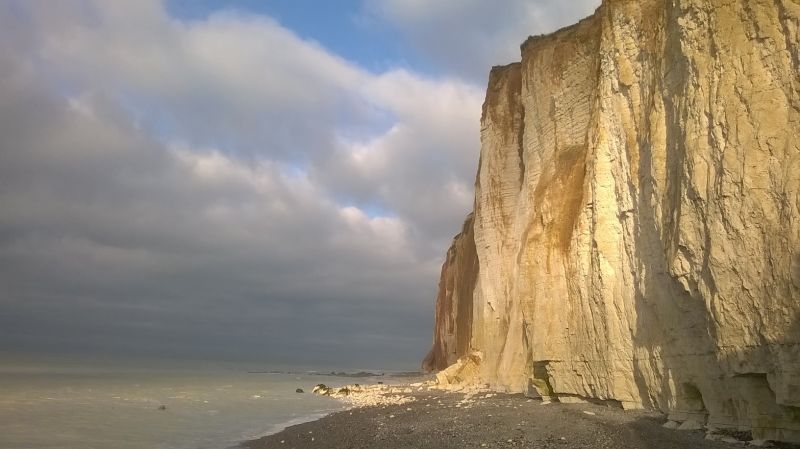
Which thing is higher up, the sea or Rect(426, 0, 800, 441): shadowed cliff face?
Rect(426, 0, 800, 441): shadowed cliff face

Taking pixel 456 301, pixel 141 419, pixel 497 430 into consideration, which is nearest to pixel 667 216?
pixel 497 430

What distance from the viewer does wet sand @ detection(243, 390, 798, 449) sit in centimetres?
1085

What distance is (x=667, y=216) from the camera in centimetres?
1228

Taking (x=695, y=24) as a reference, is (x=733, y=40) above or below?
below

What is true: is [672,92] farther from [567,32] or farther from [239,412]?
[239,412]

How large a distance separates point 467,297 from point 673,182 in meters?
34.0

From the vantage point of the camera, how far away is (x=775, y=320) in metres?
8.75

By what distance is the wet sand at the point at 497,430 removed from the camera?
10.9m

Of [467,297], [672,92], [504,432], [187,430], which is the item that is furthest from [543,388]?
[467,297]

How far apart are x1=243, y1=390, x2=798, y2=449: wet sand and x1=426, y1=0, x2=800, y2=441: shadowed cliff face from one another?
96 cm

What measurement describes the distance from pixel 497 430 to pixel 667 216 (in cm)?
589

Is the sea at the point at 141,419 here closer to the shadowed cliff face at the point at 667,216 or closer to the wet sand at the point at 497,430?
the wet sand at the point at 497,430

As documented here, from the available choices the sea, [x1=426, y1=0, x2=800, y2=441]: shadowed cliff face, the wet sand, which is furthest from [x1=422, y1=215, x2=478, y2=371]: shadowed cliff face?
the wet sand

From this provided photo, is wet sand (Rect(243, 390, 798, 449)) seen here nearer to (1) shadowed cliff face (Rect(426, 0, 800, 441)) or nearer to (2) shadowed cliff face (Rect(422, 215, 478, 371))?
(1) shadowed cliff face (Rect(426, 0, 800, 441))
